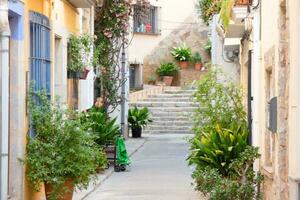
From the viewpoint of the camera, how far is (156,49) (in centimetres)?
4328

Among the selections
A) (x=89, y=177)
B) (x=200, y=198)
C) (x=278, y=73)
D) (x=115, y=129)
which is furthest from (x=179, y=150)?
(x=278, y=73)

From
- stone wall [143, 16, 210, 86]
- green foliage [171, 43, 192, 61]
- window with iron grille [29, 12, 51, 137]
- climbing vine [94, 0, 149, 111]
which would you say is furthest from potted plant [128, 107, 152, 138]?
window with iron grille [29, 12, 51, 137]

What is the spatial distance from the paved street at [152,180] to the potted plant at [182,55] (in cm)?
1664

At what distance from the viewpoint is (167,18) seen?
1734 inches

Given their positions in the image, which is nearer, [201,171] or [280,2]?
[280,2]

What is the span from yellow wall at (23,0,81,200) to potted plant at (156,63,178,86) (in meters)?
24.5

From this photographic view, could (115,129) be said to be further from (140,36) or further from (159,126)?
(140,36)

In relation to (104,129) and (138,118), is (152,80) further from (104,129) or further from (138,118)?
(104,129)

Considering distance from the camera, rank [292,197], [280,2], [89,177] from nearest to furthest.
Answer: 1. [292,197]
2. [280,2]
3. [89,177]

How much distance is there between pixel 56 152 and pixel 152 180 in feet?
18.6

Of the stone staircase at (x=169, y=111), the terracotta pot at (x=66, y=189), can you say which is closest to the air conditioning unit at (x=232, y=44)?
the terracotta pot at (x=66, y=189)

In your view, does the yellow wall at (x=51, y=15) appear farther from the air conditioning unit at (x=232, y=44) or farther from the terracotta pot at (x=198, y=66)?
the terracotta pot at (x=198, y=66)

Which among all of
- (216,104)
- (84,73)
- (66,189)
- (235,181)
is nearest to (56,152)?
(66,189)

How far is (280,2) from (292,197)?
7.68 feet
